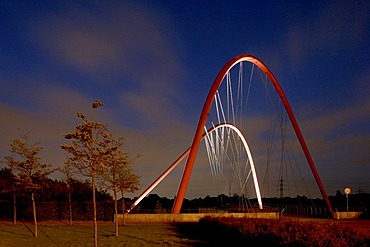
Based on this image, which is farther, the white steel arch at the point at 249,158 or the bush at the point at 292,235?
the white steel arch at the point at 249,158

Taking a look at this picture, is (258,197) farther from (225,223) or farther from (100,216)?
(225,223)

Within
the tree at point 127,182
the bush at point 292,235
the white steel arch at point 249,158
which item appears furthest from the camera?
the white steel arch at point 249,158

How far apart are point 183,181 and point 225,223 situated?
13794mm

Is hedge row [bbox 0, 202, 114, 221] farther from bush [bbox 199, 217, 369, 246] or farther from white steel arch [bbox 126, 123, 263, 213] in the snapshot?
bush [bbox 199, 217, 369, 246]

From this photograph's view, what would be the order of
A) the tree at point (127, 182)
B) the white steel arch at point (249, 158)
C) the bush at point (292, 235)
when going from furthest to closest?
the white steel arch at point (249, 158) → the tree at point (127, 182) → the bush at point (292, 235)

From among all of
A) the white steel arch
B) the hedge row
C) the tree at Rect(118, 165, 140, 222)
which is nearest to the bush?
the tree at Rect(118, 165, 140, 222)

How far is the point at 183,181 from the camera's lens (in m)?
32.2

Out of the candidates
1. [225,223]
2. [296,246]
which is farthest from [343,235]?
[225,223]

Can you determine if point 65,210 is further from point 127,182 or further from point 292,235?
point 292,235

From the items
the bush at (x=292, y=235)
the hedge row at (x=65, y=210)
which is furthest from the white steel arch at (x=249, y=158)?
the bush at (x=292, y=235)

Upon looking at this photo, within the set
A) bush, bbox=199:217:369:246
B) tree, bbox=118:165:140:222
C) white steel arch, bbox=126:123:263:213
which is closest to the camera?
bush, bbox=199:217:369:246

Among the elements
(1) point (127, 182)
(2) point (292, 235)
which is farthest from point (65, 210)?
(2) point (292, 235)

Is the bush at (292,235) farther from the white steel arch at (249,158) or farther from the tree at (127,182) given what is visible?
the white steel arch at (249,158)

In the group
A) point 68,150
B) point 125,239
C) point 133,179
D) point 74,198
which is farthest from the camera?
point 74,198
